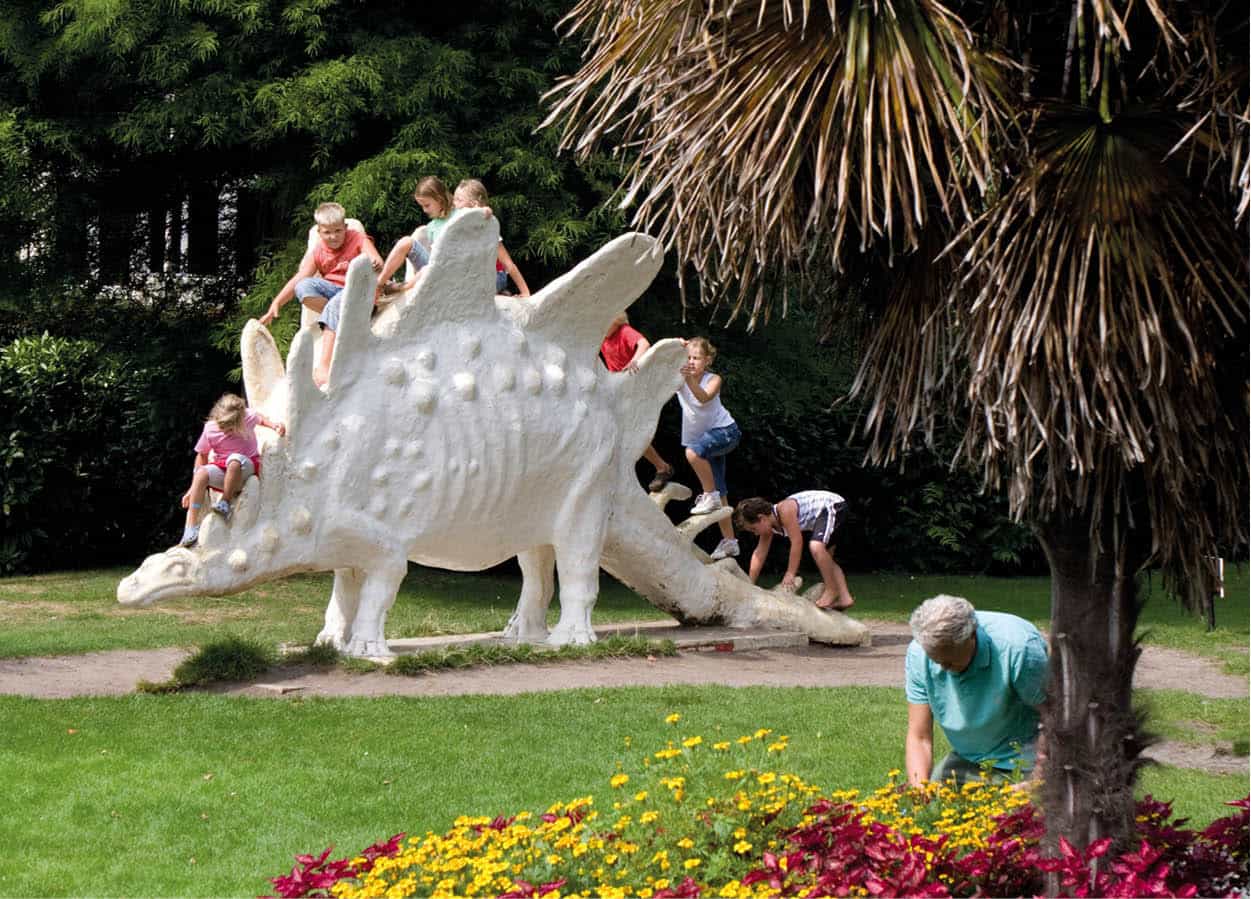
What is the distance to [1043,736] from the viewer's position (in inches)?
193

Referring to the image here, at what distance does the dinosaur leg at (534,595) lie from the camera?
1138cm

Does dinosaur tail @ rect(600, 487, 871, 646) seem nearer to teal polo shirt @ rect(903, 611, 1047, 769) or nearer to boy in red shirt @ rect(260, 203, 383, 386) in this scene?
boy in red shirt @ rect(260, 203, 383, 386)

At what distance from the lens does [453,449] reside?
10258 mm

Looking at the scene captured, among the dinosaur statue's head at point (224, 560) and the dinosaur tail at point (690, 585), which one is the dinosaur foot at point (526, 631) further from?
the dinosaur statue's head at point (224, 560)

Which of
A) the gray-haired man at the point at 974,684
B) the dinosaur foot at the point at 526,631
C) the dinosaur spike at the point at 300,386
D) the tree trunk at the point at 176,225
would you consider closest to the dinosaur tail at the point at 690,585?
the dinosaur foot at the point at 526,631

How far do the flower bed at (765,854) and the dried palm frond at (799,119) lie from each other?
160 centimetres

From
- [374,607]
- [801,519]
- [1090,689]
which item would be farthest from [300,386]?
[1090,689]

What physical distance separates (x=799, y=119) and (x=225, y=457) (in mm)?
5757

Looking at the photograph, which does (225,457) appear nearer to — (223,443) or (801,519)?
(223,443)

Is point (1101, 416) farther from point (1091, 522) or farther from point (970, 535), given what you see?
point (970, 535)

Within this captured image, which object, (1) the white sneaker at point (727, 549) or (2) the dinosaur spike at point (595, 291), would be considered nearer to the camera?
(2) the dinosaur spike at point (595, 291)

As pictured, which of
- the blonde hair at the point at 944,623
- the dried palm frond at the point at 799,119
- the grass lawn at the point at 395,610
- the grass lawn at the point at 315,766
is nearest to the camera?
the dried palm frond at the point at 799,119

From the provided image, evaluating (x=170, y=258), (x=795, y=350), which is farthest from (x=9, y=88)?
(x=795, y=350)

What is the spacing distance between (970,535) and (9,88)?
1073 cm
